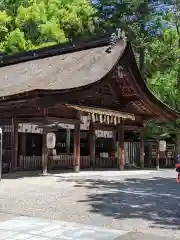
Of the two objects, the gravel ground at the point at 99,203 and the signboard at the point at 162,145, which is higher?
the signboard at the point at 162,145

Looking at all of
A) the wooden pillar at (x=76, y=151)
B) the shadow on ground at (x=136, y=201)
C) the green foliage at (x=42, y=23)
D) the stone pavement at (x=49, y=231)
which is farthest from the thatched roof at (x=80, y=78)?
the stone pavement at (x=49, y=231)

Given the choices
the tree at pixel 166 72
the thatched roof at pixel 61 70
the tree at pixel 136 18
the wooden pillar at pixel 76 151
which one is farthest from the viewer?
the tree at pixel 136 18

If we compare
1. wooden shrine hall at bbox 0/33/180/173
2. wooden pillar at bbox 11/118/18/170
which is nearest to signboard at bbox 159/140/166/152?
wooden shrine hall at bbox 0/33/180/173

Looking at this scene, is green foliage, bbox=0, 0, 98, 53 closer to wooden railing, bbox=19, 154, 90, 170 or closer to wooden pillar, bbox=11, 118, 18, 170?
wooden railing, bbox=19, 154, 90, 170

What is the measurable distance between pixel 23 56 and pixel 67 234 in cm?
1566

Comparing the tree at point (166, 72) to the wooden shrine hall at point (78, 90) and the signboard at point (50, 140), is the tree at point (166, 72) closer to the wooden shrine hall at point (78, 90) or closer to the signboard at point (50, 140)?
the wooden shrine hall at point (78, 90)

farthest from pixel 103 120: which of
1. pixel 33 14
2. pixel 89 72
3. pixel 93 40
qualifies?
pixel 33 14

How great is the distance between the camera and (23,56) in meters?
19.9

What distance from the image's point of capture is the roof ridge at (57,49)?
57.0 ft

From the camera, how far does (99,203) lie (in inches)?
316

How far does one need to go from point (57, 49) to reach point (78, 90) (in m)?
5.92

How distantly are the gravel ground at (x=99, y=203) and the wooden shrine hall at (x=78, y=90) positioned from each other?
3155 mm

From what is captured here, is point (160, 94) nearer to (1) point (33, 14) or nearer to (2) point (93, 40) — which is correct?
(2) point (93, 40)

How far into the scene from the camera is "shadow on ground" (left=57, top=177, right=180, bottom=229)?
683 centimetres
